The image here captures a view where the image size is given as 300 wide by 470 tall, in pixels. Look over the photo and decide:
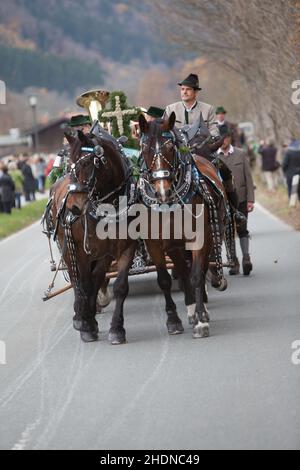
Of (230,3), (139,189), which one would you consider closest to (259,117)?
(230,3)

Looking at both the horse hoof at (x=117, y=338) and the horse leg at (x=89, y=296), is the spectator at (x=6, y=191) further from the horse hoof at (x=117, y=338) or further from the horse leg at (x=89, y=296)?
the horse hoof at (x=117, y=338)

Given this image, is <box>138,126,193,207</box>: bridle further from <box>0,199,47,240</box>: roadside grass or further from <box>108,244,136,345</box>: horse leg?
<box>0,199,47,240</box>: roadside grass

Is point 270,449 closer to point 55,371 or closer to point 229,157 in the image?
point 55,371

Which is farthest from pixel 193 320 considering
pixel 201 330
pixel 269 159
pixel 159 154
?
pixel 269 159

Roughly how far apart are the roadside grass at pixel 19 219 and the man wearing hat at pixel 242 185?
1229cm

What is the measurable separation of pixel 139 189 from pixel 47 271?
818 centimetres

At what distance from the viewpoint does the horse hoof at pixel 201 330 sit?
39.0 feet

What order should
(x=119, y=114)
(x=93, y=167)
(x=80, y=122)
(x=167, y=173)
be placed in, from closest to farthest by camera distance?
(x=167, y=173)
(x=93, y=167)
(x=80, y=122)
(x=119, y=114)

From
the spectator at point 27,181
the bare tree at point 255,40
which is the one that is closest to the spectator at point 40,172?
the spectator at point 27,181

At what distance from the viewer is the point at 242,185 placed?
58.5ft

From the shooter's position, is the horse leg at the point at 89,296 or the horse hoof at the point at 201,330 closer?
the horse hoof at the point at 201,330

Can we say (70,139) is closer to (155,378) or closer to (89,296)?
(89,296)

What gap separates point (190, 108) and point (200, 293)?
9.16 feet

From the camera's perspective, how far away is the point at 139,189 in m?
12.1
